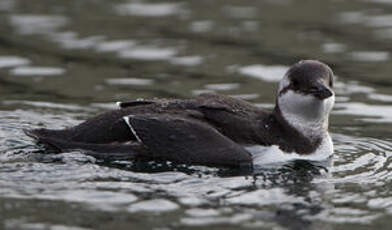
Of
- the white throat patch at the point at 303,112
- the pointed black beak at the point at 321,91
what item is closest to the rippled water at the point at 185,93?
the white throat patch at the point at 303,112

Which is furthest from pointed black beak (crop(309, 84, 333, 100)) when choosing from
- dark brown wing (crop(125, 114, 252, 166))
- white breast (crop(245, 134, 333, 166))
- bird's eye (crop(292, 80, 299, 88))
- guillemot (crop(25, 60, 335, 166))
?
dark brown wing (crop(125, 114, 252, 166))

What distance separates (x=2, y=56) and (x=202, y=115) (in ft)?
17.8

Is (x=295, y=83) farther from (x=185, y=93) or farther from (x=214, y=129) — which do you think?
(x=185, y=93)

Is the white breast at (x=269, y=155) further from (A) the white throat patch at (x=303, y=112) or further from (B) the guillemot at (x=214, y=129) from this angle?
(A) the white throat patch at (x=303, y=112)

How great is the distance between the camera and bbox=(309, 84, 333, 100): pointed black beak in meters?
9.12

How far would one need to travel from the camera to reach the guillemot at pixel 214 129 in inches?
353

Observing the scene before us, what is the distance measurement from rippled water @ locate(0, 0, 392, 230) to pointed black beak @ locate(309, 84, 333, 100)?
2.15 feet

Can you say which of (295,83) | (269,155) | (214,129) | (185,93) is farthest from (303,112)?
(185,93)

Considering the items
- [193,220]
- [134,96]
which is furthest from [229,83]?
[193,220]

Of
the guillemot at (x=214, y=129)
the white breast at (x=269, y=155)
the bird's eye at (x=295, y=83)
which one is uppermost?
the bird's eye at (x=295, y=83)

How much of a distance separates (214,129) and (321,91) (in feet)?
3.43

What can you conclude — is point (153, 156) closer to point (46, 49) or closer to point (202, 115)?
point (202, 115)

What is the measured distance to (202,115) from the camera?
9.13 meters

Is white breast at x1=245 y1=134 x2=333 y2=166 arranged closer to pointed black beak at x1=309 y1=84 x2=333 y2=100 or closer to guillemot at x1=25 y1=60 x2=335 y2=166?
guillemot at x1=25 y1=60 x2=335 y2=166
